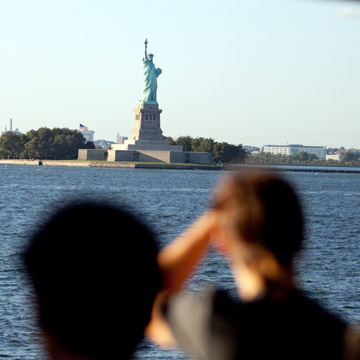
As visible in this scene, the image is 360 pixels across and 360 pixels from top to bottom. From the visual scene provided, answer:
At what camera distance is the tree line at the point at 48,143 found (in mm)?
141875

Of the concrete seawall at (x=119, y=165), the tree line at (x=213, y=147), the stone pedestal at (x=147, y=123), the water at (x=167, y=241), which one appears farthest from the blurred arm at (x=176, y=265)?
the tree line at (x=213, y=147)

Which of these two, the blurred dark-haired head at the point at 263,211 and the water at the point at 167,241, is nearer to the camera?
the blurred dark-haired head at the point at 263,211

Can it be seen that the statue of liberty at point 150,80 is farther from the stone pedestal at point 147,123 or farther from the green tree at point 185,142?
the green tree at point 185,142

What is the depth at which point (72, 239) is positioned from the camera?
1490 mm

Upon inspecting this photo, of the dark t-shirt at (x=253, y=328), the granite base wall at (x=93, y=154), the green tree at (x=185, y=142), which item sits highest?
the dark t-shirt at (x=253, y=328)

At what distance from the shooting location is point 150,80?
111 meters

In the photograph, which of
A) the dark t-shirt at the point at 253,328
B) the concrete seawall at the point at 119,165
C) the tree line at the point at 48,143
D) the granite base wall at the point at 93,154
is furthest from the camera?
the tree line at the point at 48,143

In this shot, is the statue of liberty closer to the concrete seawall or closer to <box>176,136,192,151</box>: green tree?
the concrete seawall

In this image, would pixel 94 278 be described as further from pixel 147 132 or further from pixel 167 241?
pixel 147 132

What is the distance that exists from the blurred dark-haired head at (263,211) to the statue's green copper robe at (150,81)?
110 meters

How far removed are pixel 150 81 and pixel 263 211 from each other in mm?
110328

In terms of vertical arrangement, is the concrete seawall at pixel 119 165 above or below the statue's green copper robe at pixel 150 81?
below

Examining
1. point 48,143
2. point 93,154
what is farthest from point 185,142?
point 48,143

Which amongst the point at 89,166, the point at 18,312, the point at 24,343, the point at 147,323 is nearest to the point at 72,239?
the point at 147,323
